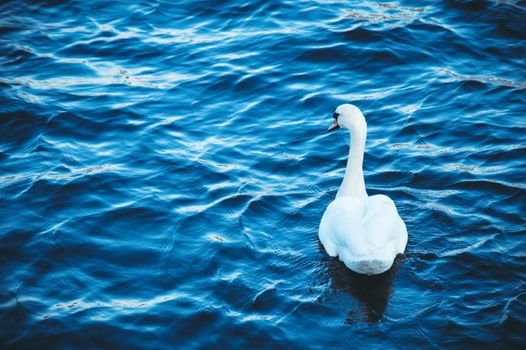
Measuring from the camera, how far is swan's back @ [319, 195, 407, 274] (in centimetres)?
780

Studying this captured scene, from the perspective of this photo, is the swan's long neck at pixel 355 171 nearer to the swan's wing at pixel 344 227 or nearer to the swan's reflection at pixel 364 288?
the swan's wing at pixel 344 227

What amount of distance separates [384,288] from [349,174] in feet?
5.84

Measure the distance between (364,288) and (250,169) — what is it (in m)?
3.02

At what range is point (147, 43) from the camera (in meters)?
13.9

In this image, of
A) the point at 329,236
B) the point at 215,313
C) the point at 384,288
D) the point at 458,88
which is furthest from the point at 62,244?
the point at 458,88

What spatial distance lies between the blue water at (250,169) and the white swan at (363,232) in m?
0.28

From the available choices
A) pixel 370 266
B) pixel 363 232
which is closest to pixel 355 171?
pixel 363 232

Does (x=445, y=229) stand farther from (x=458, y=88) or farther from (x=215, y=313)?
(x=458, y=88)

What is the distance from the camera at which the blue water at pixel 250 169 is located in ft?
24.8

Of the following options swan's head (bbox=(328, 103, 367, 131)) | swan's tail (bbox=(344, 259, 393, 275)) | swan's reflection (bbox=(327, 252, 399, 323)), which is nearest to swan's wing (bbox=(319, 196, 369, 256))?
swan's tail (bbox=(344, 259, 393, 275))

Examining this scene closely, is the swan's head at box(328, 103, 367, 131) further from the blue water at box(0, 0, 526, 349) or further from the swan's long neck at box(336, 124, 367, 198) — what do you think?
the blue water at box(0, 0, 526, 349)

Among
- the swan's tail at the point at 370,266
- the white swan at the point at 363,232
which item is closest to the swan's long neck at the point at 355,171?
the white swan at the point at 363,232

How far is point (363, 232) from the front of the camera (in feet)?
26.0

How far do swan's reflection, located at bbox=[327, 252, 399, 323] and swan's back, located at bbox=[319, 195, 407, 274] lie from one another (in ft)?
0.48
